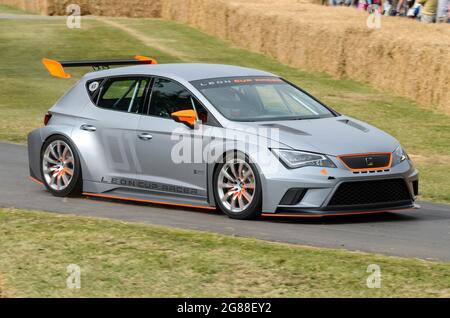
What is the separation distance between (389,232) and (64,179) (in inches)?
150

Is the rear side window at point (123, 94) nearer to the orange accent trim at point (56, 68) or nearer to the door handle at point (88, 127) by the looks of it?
the door handle at point (88, 127)

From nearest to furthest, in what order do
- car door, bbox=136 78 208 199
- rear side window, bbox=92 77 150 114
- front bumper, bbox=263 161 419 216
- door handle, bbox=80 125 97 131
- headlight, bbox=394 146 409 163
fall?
front bumper, bbox=263 161 419 216
headlight, bbox=394 146 409 163
car door, bbox=136 78 208 199
rear side window, bbox=92 77 150 114
door handle, bbox=80 125 97 131

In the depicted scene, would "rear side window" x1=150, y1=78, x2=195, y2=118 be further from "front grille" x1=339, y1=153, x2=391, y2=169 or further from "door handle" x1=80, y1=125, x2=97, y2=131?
"front grille" x1=339, y1=153, x2=391, y2=169

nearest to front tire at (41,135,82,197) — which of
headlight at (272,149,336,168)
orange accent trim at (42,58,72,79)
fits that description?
orange accent trim at (42,58,72,79)

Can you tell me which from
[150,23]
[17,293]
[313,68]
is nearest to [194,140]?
[17,293]

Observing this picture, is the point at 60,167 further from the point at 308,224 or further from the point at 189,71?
the point at 308,224

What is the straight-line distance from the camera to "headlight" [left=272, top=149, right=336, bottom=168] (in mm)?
10273

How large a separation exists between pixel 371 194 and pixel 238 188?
125 centimetres

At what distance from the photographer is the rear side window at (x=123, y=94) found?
11.7 m

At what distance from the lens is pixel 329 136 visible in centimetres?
1059

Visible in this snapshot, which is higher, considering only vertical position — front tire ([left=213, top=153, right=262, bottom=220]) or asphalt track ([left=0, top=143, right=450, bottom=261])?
front tire ([left=213, top=153, right=262, bottom=220])

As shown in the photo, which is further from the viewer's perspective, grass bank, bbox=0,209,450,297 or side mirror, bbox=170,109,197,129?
side mirror, bbox=170,109,197,129

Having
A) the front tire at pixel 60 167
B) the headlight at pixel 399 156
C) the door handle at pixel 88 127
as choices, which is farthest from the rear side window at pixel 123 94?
the headlight at pixel 399 156

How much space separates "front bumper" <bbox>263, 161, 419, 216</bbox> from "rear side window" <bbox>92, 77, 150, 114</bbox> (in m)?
2.04
